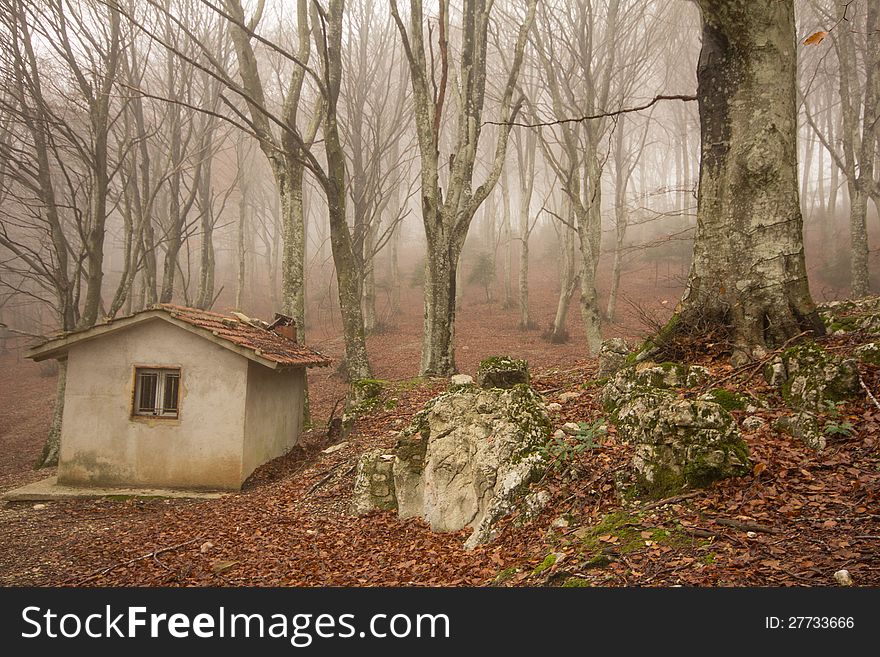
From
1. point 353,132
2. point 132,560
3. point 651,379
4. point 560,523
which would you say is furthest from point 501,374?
point 353,132

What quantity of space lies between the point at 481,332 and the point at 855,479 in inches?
735

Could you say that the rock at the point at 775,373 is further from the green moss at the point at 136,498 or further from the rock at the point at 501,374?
the green moss at the point at 136,498

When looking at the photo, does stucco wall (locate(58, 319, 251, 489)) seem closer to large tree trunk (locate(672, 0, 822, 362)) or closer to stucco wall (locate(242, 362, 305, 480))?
stucco wall (locate(242, 362, 305, 480))

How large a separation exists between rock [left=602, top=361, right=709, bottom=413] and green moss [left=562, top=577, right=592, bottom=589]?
2.30m

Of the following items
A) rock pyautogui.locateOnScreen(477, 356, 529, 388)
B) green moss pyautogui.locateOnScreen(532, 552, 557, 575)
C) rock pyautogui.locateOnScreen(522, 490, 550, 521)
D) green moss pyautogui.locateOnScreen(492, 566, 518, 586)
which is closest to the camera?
green moss pyautogui.locateOnScreen(532, 552, 557, 575)

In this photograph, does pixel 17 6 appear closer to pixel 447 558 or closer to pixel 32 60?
pixel 32 60

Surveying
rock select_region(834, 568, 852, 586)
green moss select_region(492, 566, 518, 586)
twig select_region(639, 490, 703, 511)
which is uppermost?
twig select_region(639, 490, 703, 511)

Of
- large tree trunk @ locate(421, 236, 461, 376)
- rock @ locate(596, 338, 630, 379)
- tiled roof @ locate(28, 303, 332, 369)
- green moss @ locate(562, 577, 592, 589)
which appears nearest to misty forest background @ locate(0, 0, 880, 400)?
large tree trunk @ locate(421, 236, 461, 376)

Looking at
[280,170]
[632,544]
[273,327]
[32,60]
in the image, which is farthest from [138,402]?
[632,544]

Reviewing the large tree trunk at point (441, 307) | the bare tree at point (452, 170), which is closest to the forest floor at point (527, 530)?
the large tree trunk at point (441, 307)

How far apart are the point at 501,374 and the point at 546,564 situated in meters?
3.78

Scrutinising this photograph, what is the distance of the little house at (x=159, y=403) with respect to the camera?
404 inches

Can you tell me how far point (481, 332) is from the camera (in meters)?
22.4

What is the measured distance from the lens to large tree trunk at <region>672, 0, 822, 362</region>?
5676 millimetres
